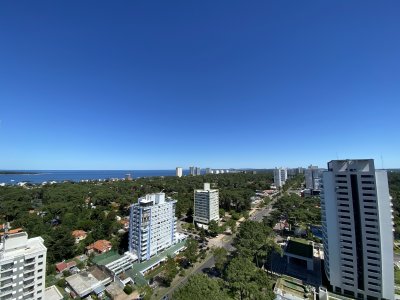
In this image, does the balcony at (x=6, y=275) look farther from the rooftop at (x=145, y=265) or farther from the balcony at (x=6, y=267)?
the rooftop at (x=145, y=265)

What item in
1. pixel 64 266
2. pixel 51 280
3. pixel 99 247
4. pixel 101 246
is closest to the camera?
pixel 51 280

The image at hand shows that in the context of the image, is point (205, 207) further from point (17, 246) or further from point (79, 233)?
point (17, 246)

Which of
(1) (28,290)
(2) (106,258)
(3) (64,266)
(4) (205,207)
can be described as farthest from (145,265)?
(4) (205,207)

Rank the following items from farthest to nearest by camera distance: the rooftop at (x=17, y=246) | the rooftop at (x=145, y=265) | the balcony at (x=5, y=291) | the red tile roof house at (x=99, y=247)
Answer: the red tile roof house at (x=99, y=247)
the rooftop at (x=145, y=265)
the rooftop at (x=17, y=246)
the balcony at (x=5, y=291)

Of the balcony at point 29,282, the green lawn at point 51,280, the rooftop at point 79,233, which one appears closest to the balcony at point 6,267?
the balcony at point 29,282

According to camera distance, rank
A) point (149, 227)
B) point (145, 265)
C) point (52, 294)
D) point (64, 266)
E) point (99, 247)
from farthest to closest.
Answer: point (99, 247)
point (149, 227)
point (145, 265)
point (64, 266)
point (52, 294)

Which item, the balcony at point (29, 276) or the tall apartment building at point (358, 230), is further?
the tall apartment building at point (358, 230)
